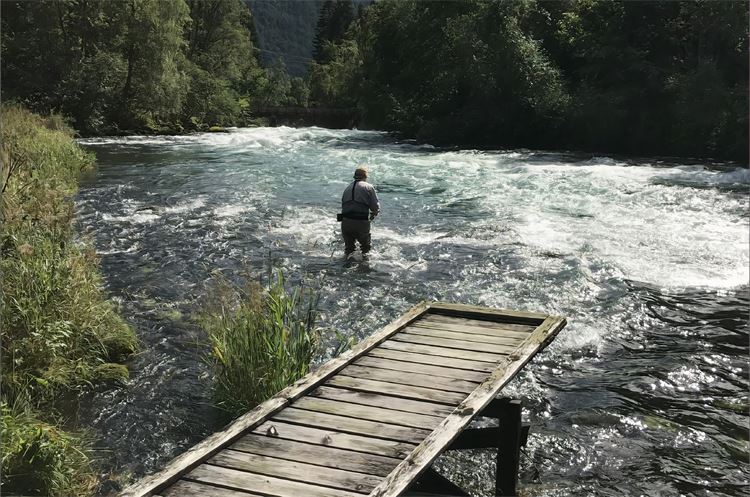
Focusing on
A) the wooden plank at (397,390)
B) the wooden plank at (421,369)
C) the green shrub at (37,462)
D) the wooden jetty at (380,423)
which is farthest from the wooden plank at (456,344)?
the green shrub at (37,462)

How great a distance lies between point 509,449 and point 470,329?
1630 millimetres

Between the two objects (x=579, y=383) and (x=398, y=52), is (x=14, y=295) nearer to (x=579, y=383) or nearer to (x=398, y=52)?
(x=579, y=383)

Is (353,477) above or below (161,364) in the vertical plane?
above

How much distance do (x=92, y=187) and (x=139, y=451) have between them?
15.9 metres

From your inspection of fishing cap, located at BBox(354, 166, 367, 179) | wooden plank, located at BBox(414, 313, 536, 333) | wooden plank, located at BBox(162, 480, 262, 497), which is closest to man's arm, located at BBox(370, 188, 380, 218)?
fishing cap, located at BBox(354, 166, 367, 179)

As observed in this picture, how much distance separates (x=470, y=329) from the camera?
7387 mm

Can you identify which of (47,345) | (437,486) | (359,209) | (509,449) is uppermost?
(359,209)

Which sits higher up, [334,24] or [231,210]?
[334,24]

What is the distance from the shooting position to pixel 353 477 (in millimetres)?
4328

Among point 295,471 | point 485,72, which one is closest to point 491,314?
point 295,471

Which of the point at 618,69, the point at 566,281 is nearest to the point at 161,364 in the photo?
the point at 566,281

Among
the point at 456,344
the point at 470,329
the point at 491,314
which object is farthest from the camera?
the point at 491,314

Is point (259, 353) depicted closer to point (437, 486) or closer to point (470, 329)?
point (437, 486)

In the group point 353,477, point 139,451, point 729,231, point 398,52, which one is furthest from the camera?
point 398,52
